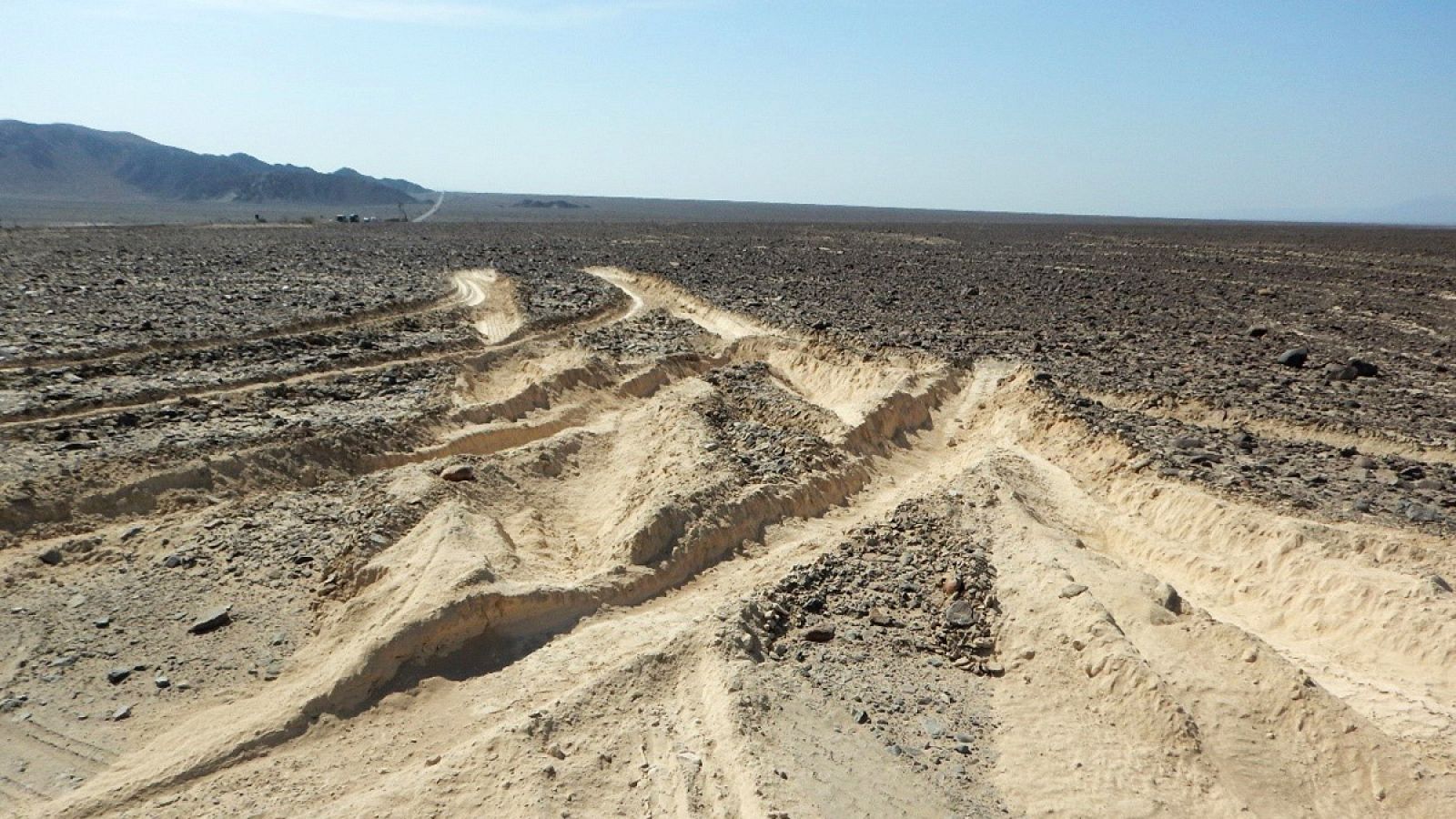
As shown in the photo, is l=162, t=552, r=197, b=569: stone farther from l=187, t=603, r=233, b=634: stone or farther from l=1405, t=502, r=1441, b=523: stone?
l=1405, t=502, r=1441, b=523: stone

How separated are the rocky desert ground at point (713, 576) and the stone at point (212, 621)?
0.13 ft

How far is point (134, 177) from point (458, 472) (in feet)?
630

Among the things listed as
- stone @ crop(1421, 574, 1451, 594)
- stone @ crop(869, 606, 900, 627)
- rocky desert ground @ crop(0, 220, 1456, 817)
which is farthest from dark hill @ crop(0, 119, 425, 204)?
stone @ crop(1421, 574, 1451, 594)

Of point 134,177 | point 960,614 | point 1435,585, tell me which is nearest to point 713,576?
point 960,614

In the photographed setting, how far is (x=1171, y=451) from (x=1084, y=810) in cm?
642

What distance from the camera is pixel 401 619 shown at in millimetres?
7094

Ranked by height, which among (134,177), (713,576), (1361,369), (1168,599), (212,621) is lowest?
(212,621)

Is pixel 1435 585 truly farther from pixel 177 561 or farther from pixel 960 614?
pixel 177 561

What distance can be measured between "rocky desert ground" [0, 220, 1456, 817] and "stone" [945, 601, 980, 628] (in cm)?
→ 3

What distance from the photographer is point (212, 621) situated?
779 centimetres

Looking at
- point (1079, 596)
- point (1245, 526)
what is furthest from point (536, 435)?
point (1245, 526)

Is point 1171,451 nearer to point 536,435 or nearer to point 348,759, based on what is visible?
point 536,435

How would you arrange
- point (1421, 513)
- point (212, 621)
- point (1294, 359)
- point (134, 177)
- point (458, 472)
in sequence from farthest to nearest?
1. point (134, 177)
2. point (1294, 359)
3. point (458, 472)
4. point (1421, 513)
5. point (212, 621)

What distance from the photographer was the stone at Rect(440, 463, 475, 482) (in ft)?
33.8
